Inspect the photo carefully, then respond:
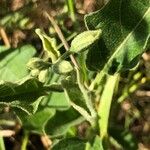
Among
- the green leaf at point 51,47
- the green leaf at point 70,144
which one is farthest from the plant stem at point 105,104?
the green leaf at point 51,47

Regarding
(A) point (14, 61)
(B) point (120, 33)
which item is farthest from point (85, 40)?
(A) point (14, 61)

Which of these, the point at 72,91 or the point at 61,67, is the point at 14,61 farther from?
the point at 61,67

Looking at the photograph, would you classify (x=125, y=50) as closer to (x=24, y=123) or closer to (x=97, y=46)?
(x=97, y=46)

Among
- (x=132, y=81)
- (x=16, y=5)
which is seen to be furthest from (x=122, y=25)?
(x=16, y=5)

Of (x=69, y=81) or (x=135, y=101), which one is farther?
(x=135, y=101)

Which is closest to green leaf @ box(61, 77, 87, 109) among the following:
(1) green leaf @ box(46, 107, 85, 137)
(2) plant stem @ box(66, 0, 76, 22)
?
(1) green leaf @ box(46, 107, 85, 137)

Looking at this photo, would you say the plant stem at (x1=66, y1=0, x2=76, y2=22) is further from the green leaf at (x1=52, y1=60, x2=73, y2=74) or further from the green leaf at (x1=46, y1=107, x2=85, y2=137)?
the green leaf at (x1=52, y1=60, x2=73, y2=74)
